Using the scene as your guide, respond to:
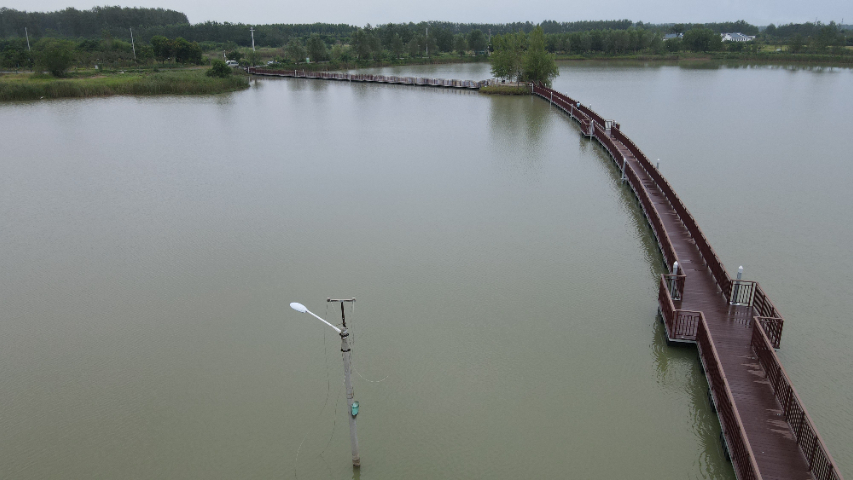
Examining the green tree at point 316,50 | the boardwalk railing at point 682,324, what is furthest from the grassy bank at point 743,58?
the boardwalk railing at point 682,324

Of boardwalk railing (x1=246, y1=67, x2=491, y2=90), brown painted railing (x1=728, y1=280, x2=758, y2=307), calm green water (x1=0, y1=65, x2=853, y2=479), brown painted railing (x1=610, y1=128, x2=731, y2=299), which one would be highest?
boardwalk railing (x1=246, y1=67, x2=491, y2=90)

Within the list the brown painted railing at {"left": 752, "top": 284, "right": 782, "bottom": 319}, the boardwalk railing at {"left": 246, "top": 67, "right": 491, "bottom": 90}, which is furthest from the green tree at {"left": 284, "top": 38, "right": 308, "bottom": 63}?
the brown painted railing at {"left": 752, "top": 284, "right": 782, "bottom": 319}

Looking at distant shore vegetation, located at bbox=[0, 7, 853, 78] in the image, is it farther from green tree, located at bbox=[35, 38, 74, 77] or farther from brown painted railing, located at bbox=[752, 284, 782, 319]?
brown painted railing, located at bbox=[752, 284, 782, 319]

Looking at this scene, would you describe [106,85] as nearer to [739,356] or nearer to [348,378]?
[348,378]

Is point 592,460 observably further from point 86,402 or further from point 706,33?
point 706,33

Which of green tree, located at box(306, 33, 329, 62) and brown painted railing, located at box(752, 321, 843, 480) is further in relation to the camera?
green tree, located at box(306, 33, 329, 62)

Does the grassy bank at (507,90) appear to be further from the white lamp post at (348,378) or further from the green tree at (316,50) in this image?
the white lamp post at (348,378)

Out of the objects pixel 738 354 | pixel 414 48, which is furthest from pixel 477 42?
pixel 738 354
